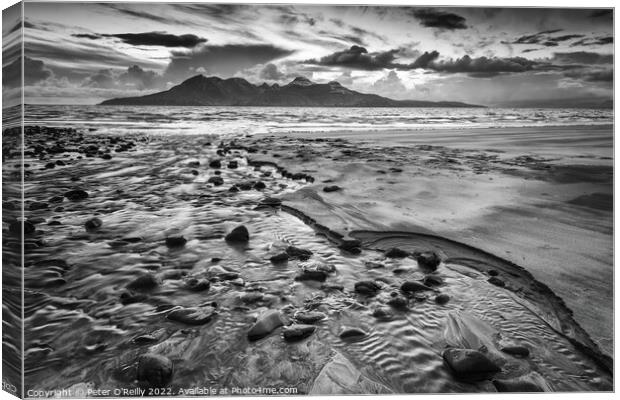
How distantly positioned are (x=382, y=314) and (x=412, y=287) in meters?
0.44

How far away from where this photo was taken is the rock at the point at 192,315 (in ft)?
9.73

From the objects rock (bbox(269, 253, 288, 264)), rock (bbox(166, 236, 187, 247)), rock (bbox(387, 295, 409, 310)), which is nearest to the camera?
rock (bbox(387, 295, 409, 310))

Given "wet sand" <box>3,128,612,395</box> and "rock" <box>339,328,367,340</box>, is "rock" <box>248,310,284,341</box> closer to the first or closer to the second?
"wet sand" <box>3,128,612,395</box>

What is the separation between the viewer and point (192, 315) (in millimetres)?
2998

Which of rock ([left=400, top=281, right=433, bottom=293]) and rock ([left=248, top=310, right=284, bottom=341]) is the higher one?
rock ([left=400, top=281, right=433, bottom=293])

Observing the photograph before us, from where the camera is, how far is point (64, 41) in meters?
3.51

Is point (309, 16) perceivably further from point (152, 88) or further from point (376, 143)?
point (376, 143)

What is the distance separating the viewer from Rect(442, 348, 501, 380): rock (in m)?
2.66

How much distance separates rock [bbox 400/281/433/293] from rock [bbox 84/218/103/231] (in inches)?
130

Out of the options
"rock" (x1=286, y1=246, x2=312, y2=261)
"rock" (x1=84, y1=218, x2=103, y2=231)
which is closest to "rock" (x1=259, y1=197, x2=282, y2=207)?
"rock" (x1=286, y1=246, x2=312, y2=261)

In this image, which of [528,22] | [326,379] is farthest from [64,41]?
[528,22]

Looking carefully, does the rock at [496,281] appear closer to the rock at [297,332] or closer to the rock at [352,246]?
the rock at [352,246]

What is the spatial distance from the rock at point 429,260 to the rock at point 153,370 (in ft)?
7.25

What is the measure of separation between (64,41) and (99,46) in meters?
0.28
